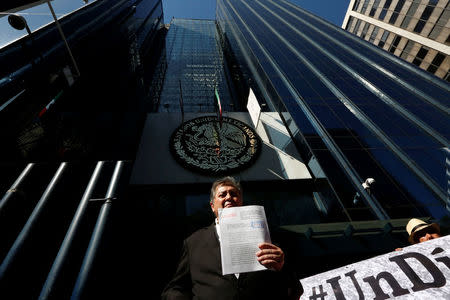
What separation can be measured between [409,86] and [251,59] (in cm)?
1765

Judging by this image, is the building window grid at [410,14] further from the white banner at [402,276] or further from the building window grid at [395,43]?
the white banner at [402,276]

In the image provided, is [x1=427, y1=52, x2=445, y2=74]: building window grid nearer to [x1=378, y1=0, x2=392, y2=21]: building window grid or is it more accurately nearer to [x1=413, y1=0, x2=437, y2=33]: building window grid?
[x1=413, y1=0, x2=437, y2=33]: building window grid

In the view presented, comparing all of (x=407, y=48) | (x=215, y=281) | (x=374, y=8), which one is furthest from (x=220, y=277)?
(x=374, y=8)

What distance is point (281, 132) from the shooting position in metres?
14.5

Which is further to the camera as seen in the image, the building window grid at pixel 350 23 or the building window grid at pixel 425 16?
the building window grid at pixel 350 23

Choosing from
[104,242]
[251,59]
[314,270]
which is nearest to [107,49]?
[104,242]

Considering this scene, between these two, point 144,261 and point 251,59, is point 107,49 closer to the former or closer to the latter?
point 144,261

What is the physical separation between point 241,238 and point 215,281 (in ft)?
2.97

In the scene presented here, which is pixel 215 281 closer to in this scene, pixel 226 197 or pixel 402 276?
pixel 226 197

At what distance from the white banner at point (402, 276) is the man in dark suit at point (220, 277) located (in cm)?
119

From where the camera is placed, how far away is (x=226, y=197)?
110 inches

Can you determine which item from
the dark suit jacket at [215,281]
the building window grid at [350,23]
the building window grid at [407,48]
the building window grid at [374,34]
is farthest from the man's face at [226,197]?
the building window grid at [350,23]

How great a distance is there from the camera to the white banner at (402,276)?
7.06 feet

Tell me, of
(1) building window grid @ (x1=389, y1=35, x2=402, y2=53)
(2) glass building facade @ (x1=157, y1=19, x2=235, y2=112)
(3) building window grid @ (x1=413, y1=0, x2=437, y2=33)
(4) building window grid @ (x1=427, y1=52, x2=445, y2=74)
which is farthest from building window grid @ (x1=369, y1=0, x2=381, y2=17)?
(2) glass building facade @ (x1=157, y1=19, x2=235, y2=112)
